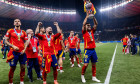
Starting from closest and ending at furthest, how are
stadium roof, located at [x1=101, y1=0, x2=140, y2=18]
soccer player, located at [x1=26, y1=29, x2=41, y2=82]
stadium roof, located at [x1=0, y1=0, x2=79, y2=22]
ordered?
soccer player, located at [x1=26, y1=29, x2=41, y2=82]
stadium roof, located at [x1=101, y1=0, x2=140, y2=18]
stadium roof, located at [x1=0, y1=0, x2=79, y2=22]

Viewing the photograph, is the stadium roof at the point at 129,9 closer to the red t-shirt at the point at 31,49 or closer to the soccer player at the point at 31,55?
the red t-shirt at the point at 31,49

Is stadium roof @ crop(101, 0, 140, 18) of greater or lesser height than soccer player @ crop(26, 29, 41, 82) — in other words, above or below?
above

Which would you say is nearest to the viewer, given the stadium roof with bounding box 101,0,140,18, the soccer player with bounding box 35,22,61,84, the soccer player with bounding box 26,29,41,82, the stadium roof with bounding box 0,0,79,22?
the soccer player with bounding box 35,22,61,84

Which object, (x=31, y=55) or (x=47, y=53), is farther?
(x=31, y=55)

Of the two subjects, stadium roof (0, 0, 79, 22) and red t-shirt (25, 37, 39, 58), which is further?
stadium roof (0, 0, 79, 22)

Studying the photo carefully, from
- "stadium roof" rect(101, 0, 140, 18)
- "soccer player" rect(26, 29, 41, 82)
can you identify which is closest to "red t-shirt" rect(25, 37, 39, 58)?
"soccer player" rect(26, 29, 41, 82)

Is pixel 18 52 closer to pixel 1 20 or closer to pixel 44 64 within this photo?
pixel 44 64

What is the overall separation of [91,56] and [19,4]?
42.1 m

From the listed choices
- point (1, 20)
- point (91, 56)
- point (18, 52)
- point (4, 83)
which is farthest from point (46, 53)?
point (1, 20)

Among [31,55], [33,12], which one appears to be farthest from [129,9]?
[31,55]

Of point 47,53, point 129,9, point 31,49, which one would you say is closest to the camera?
point 47,53

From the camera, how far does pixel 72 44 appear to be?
7688 millimetres

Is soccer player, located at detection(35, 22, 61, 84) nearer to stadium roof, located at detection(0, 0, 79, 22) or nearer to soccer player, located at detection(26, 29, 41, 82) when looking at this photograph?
soccer player, located at detection(26, 29, 41, 82)

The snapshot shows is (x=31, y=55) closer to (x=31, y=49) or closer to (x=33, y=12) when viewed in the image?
(x=31, y=49)
